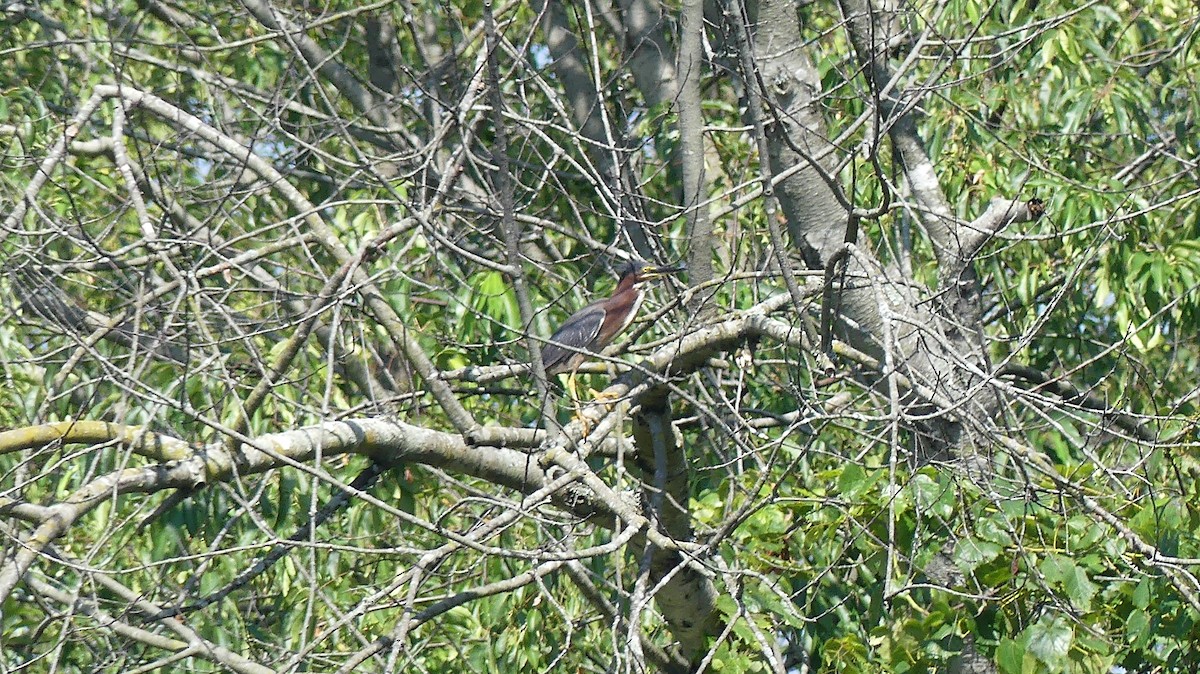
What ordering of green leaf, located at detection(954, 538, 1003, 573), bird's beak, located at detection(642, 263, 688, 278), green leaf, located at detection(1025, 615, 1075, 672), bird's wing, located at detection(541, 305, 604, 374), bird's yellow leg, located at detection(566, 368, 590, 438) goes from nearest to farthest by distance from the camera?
1. green leaf, located at detection(1025, 615, 1075, 672)
2. green leaf, located at detection(954, 538, 1003, 573)
3. bird's yellow leg, located at detection(566, 368, 590, 438)
4. bird's beak, located at detection(642, 263, 688, 278)
5. bird's wing, located at detection(541, 305, 604, 374)

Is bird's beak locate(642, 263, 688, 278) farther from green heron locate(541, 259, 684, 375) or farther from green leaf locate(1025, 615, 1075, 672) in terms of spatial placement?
green leaf locate(1025, 615, 1075, 672)

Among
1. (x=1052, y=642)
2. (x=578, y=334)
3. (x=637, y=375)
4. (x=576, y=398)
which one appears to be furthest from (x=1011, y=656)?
(x=578, y=334)

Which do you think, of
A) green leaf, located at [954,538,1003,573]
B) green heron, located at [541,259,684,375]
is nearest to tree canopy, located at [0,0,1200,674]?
green leaf, located at [954,538,1003,573]

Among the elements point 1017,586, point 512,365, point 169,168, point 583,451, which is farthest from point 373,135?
point 1017,586

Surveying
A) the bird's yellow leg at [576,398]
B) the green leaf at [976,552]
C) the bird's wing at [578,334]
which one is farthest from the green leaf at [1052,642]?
the bird's wing at [578,334]

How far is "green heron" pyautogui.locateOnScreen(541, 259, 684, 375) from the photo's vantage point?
5.08 meters

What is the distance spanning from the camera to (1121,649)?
3.86 m

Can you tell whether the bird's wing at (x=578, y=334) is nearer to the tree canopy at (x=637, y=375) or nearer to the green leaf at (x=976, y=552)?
the tree canopy at (x=637, y=375)

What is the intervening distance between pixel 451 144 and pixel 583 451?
3.56 metres

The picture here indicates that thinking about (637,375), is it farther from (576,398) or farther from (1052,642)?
(1052,642)

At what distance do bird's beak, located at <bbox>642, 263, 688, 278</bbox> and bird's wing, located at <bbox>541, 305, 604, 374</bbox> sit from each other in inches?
15.8

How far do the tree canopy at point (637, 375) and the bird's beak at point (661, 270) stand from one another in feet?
0.76

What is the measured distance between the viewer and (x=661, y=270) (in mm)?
4984

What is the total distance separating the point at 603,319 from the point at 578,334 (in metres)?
0.18
